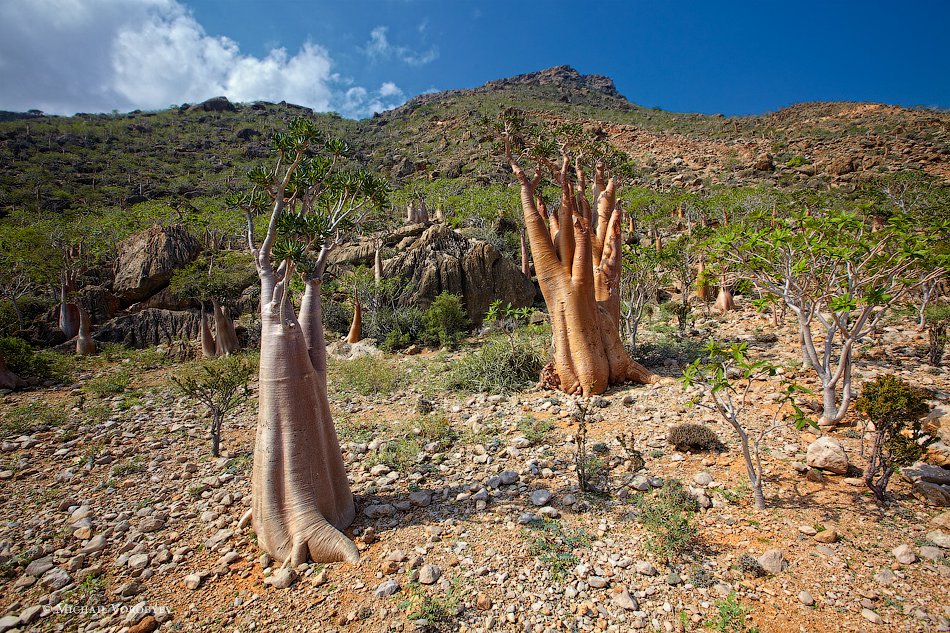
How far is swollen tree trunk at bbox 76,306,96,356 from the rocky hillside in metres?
26.5

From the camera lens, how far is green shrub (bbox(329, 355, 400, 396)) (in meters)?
9.33

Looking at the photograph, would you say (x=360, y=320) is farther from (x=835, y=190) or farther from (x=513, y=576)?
(x=835, y=190)

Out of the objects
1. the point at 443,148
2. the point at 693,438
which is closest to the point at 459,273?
the point at 693,438

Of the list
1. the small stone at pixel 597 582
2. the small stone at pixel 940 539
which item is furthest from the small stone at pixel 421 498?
the small stone at pixel 940 539

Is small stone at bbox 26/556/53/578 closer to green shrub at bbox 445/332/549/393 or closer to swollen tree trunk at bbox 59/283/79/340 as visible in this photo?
green shrub at bbox 445/332/549/393

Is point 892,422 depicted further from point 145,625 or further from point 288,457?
point 145,625

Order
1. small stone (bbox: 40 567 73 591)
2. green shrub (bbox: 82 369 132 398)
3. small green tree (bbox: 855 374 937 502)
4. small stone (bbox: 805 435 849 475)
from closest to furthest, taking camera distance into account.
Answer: small stone (bbox: 40 567 73 591), small green tree (bbox: 855 374 937 502), small stone (bbox: 805 435 849 475), green shrub (bbox: 82 369 132 398)

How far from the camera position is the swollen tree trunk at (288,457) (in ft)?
12.4

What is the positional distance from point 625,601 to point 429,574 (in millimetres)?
1635

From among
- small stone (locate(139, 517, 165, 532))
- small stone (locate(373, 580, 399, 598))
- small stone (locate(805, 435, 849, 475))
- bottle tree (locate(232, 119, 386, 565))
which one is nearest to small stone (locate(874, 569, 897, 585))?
small stone (locate(805, 435, 849, 475))

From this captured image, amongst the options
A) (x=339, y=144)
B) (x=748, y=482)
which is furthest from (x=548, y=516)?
(x=339, y=144)

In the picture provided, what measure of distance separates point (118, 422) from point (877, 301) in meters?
12.8

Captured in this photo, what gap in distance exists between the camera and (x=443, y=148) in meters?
64.9

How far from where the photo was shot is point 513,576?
3.38m
